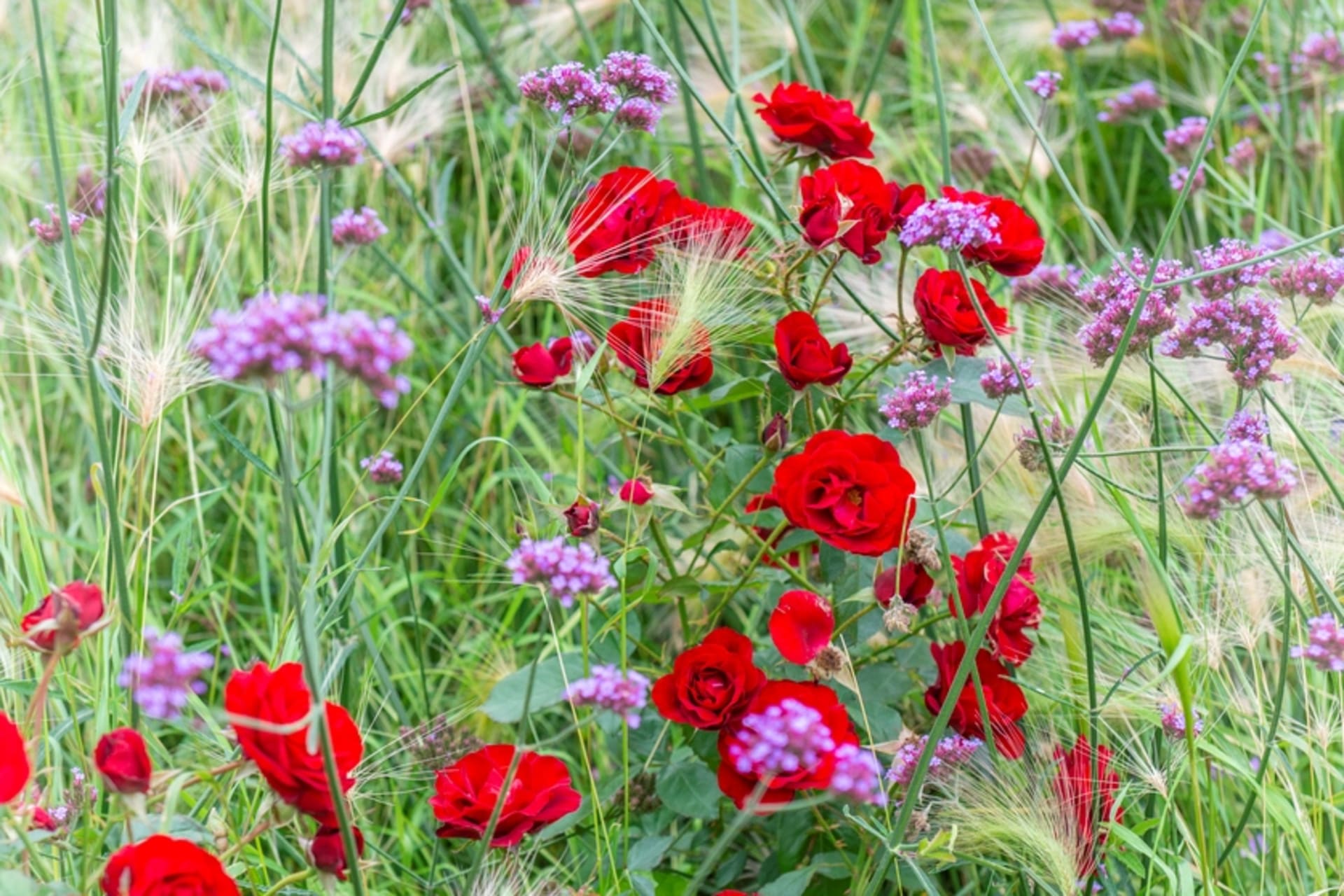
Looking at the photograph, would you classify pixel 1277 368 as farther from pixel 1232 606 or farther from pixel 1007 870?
pixel 1007 870

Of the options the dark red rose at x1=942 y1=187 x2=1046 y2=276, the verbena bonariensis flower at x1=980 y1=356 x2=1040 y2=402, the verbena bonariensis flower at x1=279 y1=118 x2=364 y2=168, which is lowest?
the verbena bonariensis flower at x1=980 y1=356 x2=1040 y2=402

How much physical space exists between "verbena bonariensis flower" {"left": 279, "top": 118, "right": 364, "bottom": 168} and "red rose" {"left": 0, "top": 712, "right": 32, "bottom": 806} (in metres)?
0.42

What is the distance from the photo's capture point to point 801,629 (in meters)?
1.18

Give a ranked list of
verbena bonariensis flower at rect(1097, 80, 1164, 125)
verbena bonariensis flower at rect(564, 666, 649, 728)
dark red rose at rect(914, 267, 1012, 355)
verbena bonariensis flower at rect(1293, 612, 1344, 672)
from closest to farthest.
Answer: verbena bonariensis flower at rect(564, 666, 649, 728) < verbena bonariensis flower at rect(1293, 612, 1344, 672) < dark red rose at rect(914, 267, 1012, 355) < verbena bonariensis flower at rect(1097, 80, 1164, 125)

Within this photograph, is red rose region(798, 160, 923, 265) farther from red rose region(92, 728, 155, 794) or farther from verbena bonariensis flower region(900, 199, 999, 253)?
red rose region(92, 728, 155, 794)

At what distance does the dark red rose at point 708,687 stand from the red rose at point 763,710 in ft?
0.04

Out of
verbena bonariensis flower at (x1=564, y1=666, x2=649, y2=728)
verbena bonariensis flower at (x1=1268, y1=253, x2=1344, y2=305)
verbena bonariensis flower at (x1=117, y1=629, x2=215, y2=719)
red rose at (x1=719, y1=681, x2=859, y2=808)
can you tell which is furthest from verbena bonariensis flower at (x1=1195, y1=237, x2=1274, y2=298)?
verbena bonariensis flower at (x1=117, y1=629, x2=215, y2=719)

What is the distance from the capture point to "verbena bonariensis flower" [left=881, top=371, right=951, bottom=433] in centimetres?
116

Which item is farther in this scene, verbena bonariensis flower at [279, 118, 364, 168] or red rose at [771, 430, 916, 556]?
red rose at [771, 430, 916, 556]

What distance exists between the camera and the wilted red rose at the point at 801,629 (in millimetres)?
1161

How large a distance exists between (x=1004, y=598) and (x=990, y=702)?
0.36 feet

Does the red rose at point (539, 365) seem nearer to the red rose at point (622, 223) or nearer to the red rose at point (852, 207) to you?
the red rose at point (622, 223)

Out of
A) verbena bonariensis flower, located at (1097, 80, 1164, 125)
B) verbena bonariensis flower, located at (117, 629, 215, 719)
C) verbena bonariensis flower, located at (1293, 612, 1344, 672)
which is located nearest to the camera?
verbena bonariensis flower, located at (117, 629, 215, 719)

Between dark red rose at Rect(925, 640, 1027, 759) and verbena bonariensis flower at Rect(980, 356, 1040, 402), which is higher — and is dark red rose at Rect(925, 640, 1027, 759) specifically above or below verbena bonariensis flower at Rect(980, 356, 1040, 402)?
below
